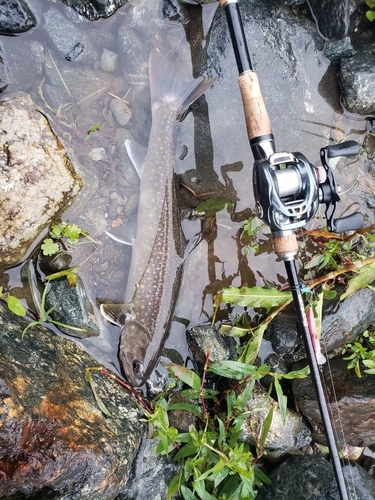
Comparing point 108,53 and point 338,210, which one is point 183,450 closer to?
point 338,210

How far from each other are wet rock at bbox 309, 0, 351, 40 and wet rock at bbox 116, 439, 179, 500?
171 inches

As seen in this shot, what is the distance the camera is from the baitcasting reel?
109 inches

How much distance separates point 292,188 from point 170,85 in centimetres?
193

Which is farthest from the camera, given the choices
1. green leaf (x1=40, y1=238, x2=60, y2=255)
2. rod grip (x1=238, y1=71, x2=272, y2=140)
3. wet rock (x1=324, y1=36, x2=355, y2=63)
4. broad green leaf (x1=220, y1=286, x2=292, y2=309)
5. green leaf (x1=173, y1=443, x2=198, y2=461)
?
wet rock (x1=324, y1=36, x2=355, y2=63)

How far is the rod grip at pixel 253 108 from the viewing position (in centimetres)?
315

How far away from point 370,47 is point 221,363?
11.6ft

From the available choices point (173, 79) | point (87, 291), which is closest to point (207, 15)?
point (173, 79)

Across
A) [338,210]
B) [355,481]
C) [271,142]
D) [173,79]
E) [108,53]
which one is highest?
[108,53]

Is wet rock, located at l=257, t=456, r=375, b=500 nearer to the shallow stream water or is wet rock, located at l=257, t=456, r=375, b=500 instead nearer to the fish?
the shallow stream water

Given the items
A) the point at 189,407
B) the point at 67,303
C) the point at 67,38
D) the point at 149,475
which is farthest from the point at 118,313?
the point at 67,38

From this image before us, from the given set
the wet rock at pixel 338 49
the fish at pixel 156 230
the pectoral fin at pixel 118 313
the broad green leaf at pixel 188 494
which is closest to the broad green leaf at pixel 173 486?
the broad green leaf at pixel 188 494

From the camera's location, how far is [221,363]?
369cm

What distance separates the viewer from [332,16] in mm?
4316

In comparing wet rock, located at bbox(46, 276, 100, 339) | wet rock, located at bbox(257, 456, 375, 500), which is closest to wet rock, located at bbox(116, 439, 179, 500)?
wet rock, located at bbox(257, 456, 375, 500)
